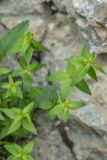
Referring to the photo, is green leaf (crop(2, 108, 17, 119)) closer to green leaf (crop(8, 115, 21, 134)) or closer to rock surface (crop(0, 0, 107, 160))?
green leaf (crop(8, 115, 21, 134))

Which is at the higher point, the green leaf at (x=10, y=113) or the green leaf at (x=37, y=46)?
the green leaf at (x=37, y=46)

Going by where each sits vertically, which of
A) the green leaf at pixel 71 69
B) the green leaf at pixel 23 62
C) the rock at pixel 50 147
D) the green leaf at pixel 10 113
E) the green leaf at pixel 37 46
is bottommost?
the rock at pixel 50 147

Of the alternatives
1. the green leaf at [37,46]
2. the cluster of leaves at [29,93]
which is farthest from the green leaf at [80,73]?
the green leaf at [37,46]

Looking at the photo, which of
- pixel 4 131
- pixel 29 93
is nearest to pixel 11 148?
pixel 4 131

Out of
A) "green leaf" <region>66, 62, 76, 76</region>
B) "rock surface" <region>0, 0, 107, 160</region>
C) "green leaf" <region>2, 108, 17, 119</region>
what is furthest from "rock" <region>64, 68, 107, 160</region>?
"green leaf" <region>2, 108, 17, 119</region>

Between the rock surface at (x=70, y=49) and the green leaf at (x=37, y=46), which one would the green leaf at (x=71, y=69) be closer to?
the green leaf at (x=37, y=46)

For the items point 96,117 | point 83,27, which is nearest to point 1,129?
point 96,117
